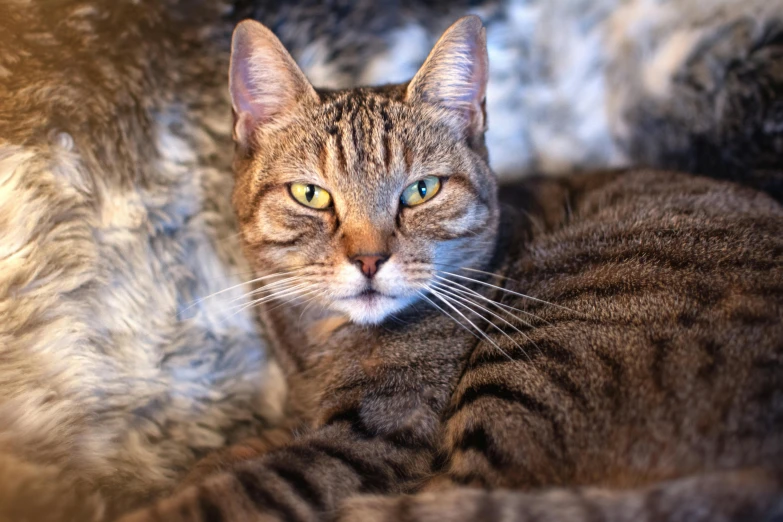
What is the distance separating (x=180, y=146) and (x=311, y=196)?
0.41 m

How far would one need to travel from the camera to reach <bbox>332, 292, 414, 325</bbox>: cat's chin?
1.21m

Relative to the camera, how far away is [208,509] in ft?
3.20

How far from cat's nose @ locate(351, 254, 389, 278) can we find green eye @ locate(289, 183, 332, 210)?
0.57 ft

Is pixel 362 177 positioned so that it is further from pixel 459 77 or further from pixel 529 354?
pixel 529 354

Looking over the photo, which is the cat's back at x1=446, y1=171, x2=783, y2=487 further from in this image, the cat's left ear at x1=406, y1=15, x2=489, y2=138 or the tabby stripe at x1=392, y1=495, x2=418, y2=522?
the cat's left ear at x1=406, y1=15, x2=489, y2=138

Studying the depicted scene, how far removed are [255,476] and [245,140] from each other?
725 mm

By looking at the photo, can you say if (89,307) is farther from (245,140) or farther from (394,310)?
(394,310)

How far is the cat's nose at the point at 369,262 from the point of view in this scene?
3.82 feet

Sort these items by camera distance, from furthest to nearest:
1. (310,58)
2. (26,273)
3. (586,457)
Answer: (310,58)
(26,273)
(586,457)

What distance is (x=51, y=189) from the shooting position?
128cm

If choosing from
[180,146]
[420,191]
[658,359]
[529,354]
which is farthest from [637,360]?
[180,146]

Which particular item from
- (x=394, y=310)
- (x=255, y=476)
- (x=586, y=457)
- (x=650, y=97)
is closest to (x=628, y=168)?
(x=650, y=97)

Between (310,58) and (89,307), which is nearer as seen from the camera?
(89,307)

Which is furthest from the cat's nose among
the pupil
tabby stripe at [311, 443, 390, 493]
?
tabby stripe at [311, 443, 390, 493]
